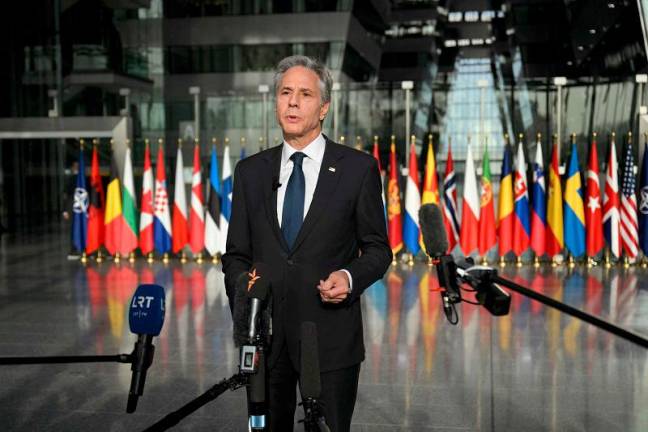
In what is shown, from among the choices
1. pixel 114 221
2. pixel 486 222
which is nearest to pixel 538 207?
pixel 486 222

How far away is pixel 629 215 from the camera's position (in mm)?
12477

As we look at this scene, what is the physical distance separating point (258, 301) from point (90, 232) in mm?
12670

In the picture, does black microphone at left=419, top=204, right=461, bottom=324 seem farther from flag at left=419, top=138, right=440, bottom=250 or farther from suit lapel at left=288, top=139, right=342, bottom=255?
flag at left=419, top=138, right=440, bottom=250

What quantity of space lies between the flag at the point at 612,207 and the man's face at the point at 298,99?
10983mm

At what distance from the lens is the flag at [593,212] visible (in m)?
12.8

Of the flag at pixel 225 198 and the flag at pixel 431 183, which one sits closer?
the flag at pixel 431 183

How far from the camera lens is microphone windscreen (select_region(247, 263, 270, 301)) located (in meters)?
1.87

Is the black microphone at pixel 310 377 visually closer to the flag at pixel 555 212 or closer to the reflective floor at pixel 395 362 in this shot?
the reflective floor at pixel 395 362

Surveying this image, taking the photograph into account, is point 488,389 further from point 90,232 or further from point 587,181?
point 90,232

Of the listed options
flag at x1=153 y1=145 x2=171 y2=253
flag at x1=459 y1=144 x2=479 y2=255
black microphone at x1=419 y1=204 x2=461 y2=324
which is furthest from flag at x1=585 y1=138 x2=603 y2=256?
black microphone at x1=419 y1=204 x2=461 y2=324

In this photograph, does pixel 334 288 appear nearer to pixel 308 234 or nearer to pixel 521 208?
pixel 308 234

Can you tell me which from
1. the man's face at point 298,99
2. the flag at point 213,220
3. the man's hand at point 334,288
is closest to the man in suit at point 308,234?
the man's face at point 298,99

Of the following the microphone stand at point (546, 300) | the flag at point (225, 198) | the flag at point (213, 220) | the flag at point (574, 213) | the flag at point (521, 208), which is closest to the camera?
the microphone stand at point (546, 300)

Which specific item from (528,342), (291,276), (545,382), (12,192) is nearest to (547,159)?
(528,342)
